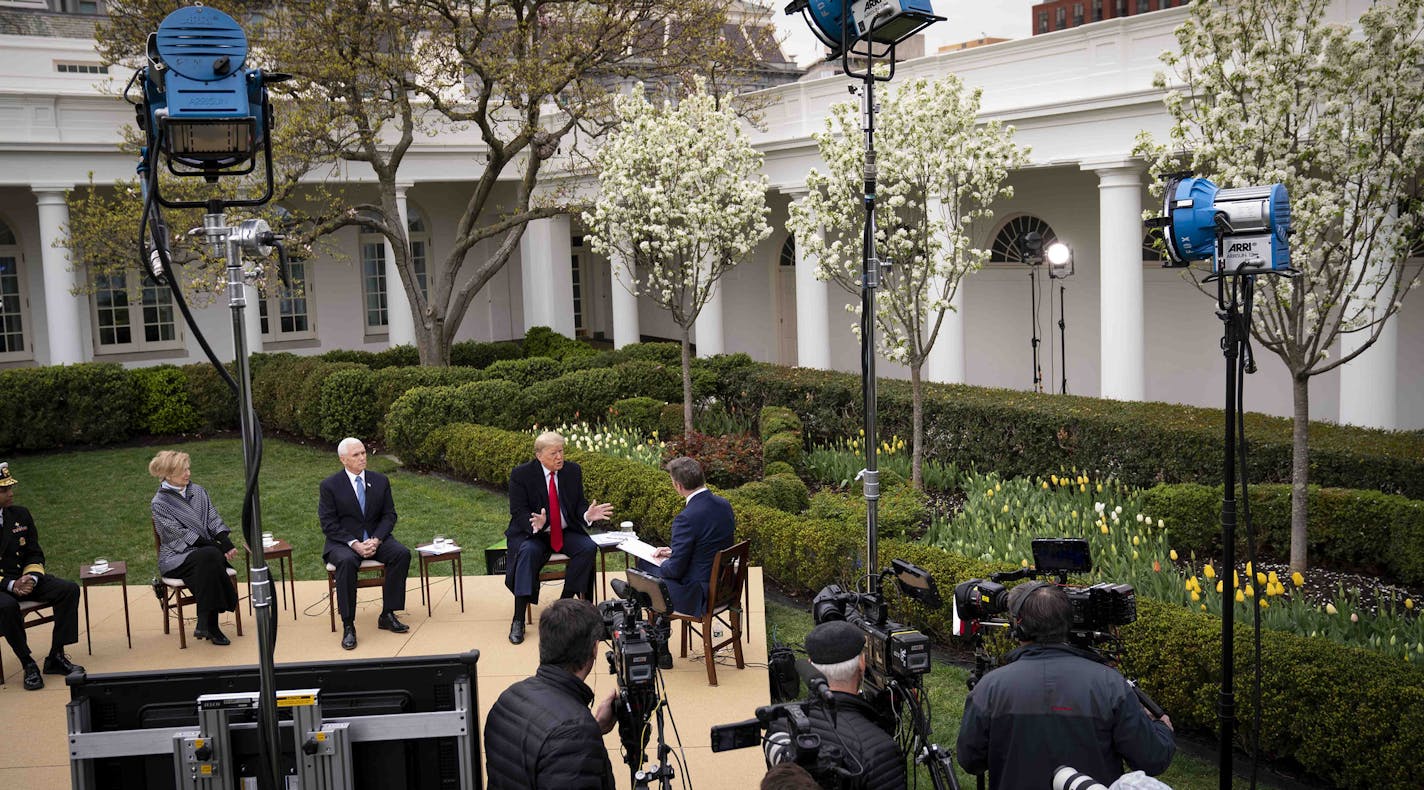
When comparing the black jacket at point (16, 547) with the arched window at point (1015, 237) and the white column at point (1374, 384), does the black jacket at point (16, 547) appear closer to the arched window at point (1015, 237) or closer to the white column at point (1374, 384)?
the white column at point (1374, 384)

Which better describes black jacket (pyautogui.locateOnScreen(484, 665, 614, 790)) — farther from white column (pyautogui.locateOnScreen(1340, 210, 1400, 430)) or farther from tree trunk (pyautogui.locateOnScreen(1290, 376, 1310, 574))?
white column (pyautogui.locateOnScreen(1340, 210, 1400, 430))

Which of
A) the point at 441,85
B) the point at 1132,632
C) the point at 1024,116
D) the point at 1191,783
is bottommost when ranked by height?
the point at 1191,783

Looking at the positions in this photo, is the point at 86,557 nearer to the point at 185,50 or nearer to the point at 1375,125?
the point at 185,50

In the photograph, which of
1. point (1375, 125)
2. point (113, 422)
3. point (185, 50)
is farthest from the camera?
point (113, 422)

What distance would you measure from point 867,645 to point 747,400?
1207 cm

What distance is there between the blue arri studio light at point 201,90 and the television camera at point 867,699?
128 inches

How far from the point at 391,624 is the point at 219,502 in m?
6.44

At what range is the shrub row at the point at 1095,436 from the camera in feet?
34.4

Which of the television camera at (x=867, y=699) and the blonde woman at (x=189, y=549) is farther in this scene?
the blonde woman at (x=189, y=549)

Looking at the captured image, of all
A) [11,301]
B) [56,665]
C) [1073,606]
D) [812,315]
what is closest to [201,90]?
[1073,606]

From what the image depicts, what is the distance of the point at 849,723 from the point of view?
4.32 meters

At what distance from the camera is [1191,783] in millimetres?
6469

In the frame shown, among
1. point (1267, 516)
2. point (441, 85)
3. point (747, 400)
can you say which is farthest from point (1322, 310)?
point (441, 85)

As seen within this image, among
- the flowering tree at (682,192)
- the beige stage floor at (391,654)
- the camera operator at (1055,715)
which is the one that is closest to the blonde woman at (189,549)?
the beige stage floor at (391,654)
